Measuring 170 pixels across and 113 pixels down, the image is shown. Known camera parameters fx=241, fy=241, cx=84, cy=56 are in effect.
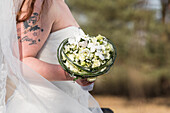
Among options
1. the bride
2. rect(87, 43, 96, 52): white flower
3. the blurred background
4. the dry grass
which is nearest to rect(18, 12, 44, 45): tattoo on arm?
the bride

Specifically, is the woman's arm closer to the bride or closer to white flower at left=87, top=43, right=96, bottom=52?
the bride

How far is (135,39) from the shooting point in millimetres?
7172

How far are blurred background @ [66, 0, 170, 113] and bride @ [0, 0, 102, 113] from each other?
5.82m

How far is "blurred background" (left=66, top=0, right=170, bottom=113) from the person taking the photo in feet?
23.5

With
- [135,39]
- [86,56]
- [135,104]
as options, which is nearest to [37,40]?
[86,56]

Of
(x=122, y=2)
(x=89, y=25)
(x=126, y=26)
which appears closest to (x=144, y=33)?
(x=126, y=26)

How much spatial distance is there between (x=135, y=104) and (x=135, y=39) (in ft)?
6.69

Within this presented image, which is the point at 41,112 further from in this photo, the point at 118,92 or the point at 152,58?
the point at 118,92

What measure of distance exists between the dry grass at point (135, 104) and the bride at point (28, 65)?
21.3ft

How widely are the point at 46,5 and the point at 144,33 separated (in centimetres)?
643

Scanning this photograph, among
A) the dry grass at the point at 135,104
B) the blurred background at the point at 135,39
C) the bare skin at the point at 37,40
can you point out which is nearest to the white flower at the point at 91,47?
the bare skin at the point at 37,40

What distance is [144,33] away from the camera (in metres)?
7.24

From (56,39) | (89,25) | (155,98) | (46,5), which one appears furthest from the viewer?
(155,98)

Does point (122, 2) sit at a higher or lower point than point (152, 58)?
higher
